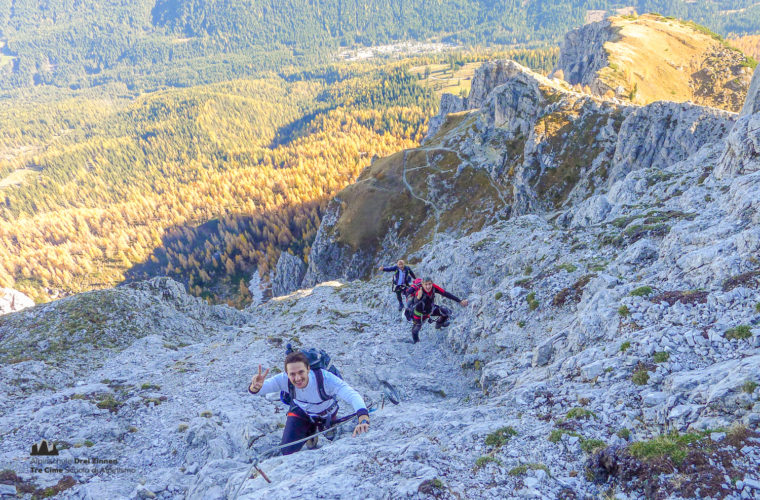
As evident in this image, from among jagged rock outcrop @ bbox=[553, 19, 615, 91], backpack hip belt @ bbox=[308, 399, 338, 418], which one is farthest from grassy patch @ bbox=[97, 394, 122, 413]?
jagged rock outcrop @ bbox=[553, 19, 615, 91]

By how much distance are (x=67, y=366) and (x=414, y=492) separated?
3042 cm

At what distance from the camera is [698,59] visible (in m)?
154

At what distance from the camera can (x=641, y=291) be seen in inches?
569

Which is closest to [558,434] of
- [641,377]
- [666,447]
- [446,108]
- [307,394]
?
[666,447]

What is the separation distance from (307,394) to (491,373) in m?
9.41

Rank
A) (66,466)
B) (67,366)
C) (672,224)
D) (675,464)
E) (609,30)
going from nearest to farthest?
(675,464), (66,466), (672,224), (67,366), (609,30)

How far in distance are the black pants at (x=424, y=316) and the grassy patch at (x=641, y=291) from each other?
437 inches

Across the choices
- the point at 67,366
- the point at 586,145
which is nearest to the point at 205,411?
the point at 67,366

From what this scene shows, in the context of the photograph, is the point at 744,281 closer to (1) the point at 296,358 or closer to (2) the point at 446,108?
(1) the point at 296,358

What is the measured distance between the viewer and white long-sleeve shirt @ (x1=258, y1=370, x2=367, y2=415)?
11.2 m

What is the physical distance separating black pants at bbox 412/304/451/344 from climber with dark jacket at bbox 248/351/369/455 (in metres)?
11.8

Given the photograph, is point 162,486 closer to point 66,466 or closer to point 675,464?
point 66,466

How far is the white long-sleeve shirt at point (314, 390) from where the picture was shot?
11234 mm

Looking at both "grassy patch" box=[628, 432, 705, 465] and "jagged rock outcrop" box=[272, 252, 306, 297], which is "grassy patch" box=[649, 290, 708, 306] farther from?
"jagged rock outcrop" box=[272, 252, 306, 297]
